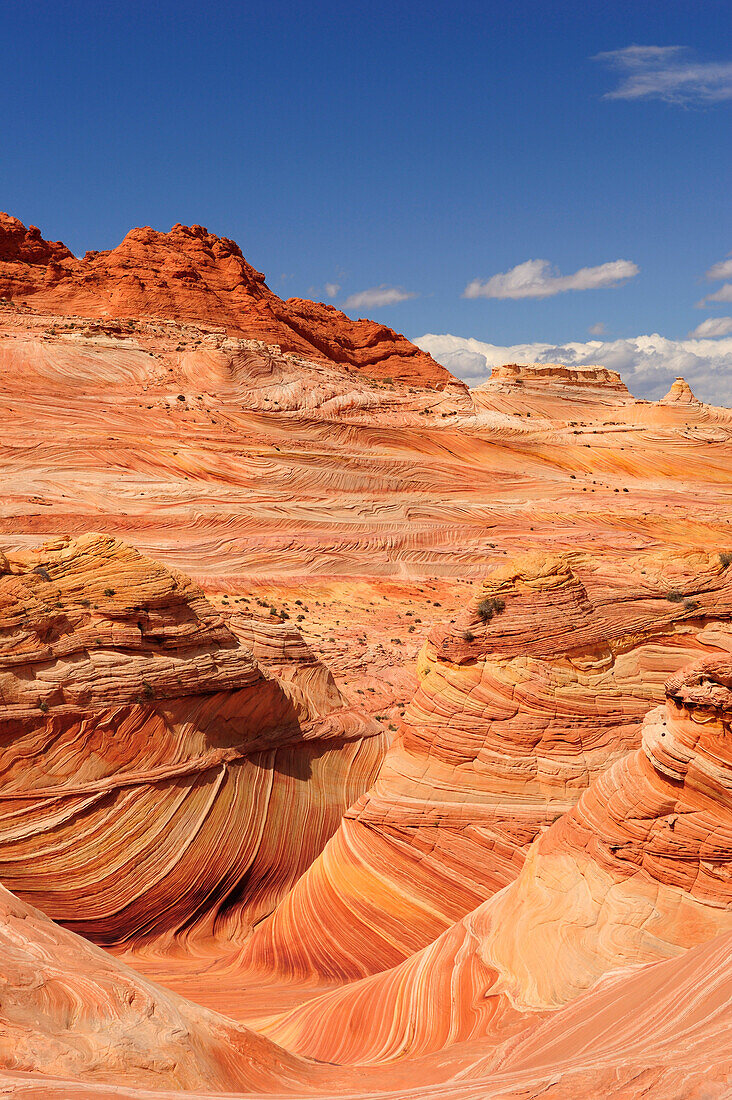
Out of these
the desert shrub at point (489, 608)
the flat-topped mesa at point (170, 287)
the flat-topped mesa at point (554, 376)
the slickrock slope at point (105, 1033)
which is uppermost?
the flat-topped mesa at point (170, 287)

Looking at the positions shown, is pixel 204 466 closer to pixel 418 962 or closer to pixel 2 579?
pixel 2 579

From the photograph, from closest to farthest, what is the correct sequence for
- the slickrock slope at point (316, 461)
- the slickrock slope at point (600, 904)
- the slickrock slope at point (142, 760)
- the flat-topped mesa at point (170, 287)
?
the slickrock slope at point (600, 904), the slickrock slope at point (142, 760), the slickrock slope at point (316, 461), the flat-topped mesa at point (170, 287)

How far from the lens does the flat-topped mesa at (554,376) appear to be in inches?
2324

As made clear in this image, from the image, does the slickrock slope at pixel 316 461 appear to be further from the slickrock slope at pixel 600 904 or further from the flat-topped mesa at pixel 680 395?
the slickrock slope at pixel 600 904

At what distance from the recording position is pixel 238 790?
12.9 metres

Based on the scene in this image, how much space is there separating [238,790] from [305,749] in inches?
65.4

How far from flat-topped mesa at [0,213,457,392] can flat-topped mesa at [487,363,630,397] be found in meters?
21.3

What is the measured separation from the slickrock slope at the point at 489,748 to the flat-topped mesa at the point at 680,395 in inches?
1683

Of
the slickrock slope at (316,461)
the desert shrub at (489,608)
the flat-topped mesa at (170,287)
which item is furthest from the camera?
the flat-topped mesa at (170,287)

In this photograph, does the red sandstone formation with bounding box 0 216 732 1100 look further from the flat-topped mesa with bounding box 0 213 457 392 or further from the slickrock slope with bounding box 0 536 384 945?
the flat-topped mesa with bounding box 0 213 457 392

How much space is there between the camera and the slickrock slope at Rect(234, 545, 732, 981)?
35.0ft

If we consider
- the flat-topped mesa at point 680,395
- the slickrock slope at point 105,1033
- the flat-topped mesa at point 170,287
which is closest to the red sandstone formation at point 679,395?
the flat-topped mesa at point 680,395

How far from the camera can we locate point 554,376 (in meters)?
59.8

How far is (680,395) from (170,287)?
4172 cm
